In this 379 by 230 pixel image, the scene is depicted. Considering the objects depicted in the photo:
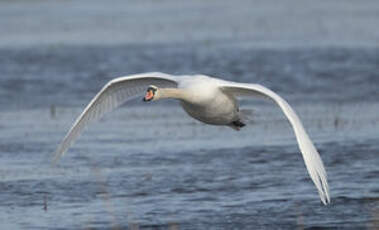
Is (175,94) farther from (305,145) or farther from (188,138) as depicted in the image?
(188,138)

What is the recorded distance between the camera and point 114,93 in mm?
11453

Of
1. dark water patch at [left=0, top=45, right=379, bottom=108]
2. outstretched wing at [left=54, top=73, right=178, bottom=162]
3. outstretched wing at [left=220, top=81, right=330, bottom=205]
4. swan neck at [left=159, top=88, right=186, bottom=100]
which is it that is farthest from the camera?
dark water patch at [left=0, top=45, right=379, bottom=108]

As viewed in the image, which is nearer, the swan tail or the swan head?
the swan head

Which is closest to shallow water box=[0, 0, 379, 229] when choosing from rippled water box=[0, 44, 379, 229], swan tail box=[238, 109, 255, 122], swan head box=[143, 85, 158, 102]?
rippled water box=[0, 44, 379, 229]

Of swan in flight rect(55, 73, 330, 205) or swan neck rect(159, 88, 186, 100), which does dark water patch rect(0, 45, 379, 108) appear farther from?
swan neck rect(159, 88, 186, 100)

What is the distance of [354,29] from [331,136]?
14.0 m

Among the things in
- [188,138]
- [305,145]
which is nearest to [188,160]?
[188,138]

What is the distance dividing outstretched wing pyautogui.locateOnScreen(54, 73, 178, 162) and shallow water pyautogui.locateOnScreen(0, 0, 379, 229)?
97cm

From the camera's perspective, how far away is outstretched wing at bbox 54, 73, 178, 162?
36.0 ft

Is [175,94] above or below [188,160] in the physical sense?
above

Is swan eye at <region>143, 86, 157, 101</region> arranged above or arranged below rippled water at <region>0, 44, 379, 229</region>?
above

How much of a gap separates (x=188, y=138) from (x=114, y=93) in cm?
404

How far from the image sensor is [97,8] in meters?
39.5

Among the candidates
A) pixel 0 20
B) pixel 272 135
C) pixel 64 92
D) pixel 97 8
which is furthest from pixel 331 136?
pixel 97 8
